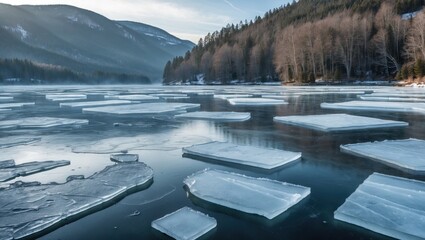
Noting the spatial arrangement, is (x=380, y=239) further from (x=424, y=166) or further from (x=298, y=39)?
(x=298, y=39)

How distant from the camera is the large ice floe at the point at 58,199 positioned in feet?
12.9

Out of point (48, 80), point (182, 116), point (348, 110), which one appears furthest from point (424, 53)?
point (48, 80)

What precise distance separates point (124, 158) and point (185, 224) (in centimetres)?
348

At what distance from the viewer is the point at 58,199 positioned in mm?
4617

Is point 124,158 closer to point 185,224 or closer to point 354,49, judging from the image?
point 185,224

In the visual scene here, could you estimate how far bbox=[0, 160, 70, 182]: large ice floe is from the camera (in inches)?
233

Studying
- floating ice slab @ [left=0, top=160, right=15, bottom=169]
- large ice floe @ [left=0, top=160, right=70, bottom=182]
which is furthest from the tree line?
large ice floe @ [left=0, top=160, right=70, bottom=182]

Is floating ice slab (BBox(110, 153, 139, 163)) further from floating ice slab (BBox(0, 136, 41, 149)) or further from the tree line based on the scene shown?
the tree line

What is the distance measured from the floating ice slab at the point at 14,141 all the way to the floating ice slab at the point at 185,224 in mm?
6615

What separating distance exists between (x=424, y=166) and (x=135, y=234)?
5.27m

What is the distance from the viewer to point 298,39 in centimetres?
6391

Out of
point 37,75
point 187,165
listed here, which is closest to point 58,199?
point 187,165

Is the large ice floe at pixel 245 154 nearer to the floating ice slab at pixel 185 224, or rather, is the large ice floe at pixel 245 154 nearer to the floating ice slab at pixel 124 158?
the floating ice slab at pixel 124 158

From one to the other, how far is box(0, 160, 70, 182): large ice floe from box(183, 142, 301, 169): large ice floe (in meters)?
2.77
